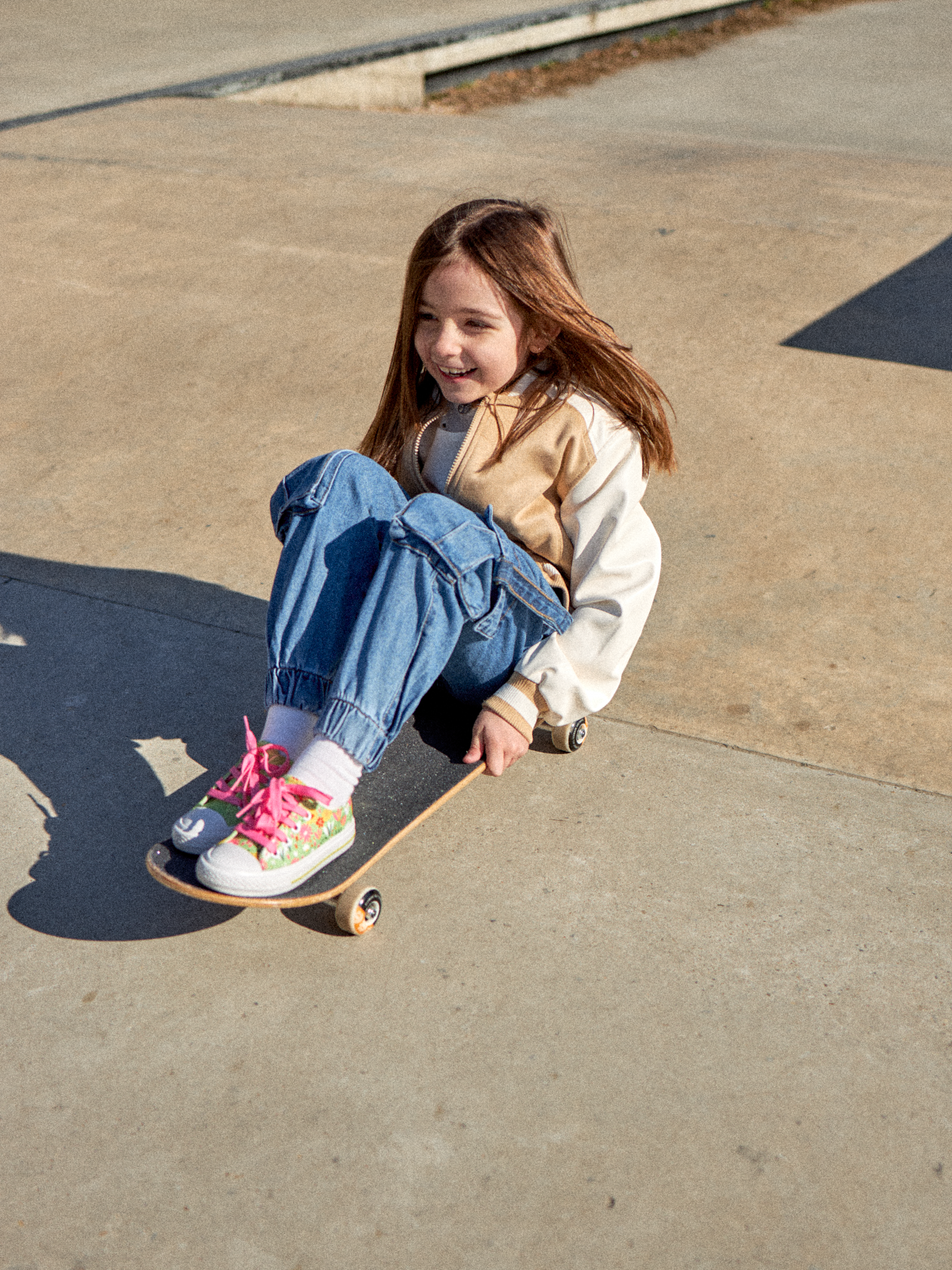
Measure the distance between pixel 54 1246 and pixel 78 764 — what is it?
114 centimetres

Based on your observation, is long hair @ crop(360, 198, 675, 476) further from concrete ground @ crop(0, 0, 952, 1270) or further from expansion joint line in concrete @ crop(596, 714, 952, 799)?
concrete ground @ crop(0, 0, 952, 1270)

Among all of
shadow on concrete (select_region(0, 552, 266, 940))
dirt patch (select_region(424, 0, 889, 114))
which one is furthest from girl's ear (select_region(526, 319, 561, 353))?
dirt patch (select_region(424, 0, 889, 114))

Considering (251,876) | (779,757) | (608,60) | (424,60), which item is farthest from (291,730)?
(608,60)

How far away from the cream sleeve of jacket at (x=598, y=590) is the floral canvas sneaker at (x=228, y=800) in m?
0.47

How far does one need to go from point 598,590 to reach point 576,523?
0.47 feet

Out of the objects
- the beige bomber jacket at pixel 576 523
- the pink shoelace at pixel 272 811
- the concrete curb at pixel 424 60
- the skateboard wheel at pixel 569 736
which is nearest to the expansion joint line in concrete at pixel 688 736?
the skateboard wheel at pixel 569 736

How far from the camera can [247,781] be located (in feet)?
7.11

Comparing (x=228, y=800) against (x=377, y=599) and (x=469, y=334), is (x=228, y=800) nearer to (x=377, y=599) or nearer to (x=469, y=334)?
(x=377, y=599)

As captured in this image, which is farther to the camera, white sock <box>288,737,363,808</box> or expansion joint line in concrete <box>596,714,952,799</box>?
expansion joint line in concrete <box>596,714,952,799</box>

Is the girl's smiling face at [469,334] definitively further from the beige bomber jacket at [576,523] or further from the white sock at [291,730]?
the white sock at [291,730]

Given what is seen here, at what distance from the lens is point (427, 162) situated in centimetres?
661

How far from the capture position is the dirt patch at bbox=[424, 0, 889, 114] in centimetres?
1066

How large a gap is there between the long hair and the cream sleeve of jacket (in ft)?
0.17

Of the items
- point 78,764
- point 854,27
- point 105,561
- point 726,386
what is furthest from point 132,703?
point 854,27
